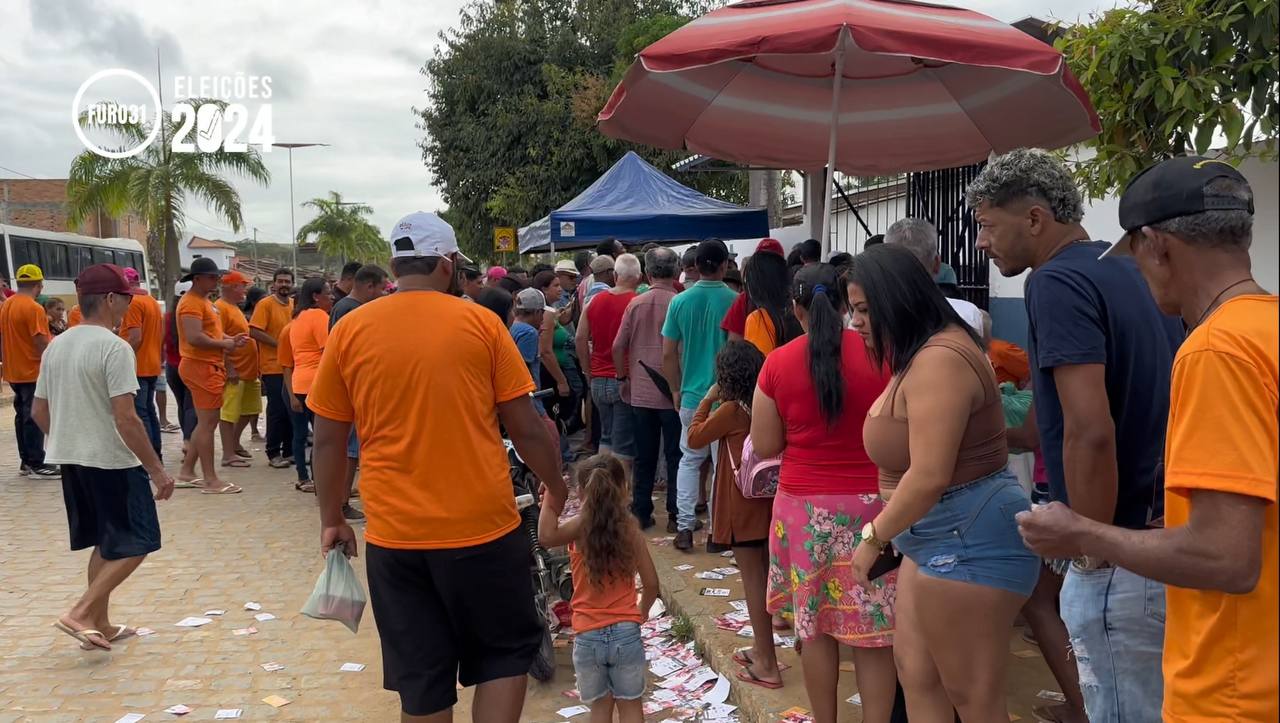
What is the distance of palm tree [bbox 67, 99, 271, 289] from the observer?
26938 millimetres

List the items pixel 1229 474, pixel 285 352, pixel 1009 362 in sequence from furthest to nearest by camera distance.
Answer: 1. pixel 285 352
2. pixel 1009 362
3. pixel 1229 474

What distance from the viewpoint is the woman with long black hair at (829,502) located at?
11.8 feet

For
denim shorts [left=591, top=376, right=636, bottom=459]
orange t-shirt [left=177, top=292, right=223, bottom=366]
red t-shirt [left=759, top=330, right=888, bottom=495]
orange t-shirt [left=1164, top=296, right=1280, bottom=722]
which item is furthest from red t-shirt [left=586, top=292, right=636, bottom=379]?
orange t-shirt [left=1164, top=296, right=1280, bottom=722]

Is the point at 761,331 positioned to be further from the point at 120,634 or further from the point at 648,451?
the point at 120,634

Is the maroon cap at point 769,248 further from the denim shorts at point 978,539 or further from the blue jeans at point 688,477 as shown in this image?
the denim shorts at point 978,539

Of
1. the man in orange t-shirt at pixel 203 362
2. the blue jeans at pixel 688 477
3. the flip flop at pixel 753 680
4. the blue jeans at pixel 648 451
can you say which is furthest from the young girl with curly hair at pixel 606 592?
the man in orange t-shirt at pixel 203 362

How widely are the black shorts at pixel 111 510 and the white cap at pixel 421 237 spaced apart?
300 cm

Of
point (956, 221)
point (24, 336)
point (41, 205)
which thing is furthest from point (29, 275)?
point (41, 205)

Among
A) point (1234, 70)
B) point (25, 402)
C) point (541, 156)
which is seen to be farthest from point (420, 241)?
point (541, 156)

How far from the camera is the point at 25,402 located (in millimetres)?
10969

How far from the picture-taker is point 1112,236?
6.06 metres

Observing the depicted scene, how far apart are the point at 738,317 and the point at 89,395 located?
12.2ft

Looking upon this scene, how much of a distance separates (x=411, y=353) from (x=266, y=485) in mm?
7751

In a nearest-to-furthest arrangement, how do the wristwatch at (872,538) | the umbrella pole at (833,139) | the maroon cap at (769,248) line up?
1. the wristwatch at (872,538)
2. the umbrella pole at (833,139)
3. the maroon cap at (769,248)
